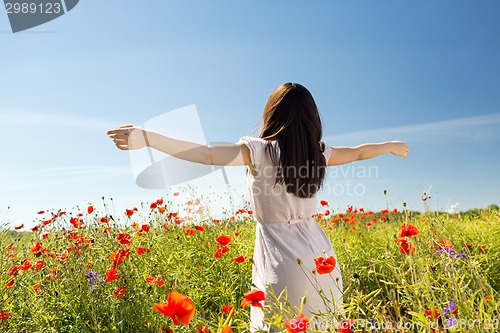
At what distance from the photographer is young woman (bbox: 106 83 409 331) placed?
2500 millimetres

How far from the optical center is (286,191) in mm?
2594

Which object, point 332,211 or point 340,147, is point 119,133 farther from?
point 332,211

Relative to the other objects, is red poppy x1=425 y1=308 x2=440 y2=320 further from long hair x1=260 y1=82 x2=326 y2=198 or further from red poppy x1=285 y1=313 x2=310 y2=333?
long hair x1=260 y1=82 x2=326 y2=198

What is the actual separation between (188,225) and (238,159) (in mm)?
2755

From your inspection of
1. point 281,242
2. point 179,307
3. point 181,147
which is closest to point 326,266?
point 179,307

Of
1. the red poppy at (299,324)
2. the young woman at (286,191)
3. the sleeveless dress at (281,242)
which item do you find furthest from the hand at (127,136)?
the red poppy at (299,324)

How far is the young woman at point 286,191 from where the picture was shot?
250cm

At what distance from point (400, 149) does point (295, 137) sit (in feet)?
3.99

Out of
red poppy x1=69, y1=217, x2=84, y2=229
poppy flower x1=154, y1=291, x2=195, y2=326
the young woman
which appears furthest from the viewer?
red poppy x1=69, y1=217, x2=84, y2=229

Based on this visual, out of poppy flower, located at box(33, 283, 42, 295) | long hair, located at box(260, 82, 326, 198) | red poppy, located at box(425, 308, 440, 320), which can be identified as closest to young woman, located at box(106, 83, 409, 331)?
long hair, located at box(260, 82, 326, 198)

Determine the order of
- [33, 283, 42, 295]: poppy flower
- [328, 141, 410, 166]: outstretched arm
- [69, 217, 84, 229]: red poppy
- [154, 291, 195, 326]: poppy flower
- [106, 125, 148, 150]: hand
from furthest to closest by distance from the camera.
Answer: [69, 217, 84, 229]: red poppy, [33, 283, 42, 295]: poppy flower, [328, 141, 410, 166]: outstretched arm, [106, 125, 148, 150]: hand, [154, 291, 195, 326]: poppy flower

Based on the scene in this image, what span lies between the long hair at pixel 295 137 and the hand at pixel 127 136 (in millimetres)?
749

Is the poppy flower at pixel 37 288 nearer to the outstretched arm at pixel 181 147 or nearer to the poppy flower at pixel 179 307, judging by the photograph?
the outstretched arm at pixel 181 147

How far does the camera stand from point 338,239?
4891 mm
